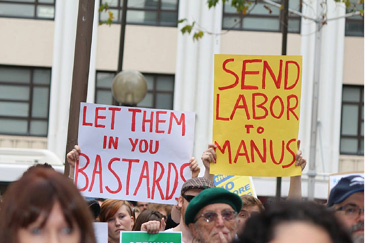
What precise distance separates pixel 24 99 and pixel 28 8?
259cm

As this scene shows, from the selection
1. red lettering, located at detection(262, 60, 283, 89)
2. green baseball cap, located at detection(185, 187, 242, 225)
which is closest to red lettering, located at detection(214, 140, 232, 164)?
red lettering, located at detection(262, 60, 283, 89)

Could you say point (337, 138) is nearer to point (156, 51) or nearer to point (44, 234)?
point (156, 51)

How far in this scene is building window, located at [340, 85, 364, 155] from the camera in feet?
79.3

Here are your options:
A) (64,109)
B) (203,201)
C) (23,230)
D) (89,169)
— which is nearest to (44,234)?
(23,230)

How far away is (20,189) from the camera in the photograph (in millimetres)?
2369

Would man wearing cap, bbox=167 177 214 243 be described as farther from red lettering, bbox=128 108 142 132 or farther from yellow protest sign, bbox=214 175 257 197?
yellow protest sign, bbox=214 175 257 197

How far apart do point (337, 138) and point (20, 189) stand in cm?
2207

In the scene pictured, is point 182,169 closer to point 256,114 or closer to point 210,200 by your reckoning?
point 256,114

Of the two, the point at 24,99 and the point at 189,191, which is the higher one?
the point at 24,99

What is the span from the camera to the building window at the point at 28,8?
2461 centimetres

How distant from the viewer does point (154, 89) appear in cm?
2433

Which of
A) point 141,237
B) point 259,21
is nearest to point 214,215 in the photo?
point 141,237

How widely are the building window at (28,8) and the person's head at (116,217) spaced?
62.8 ft

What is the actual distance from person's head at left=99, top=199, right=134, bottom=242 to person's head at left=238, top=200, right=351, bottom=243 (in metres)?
3.75
